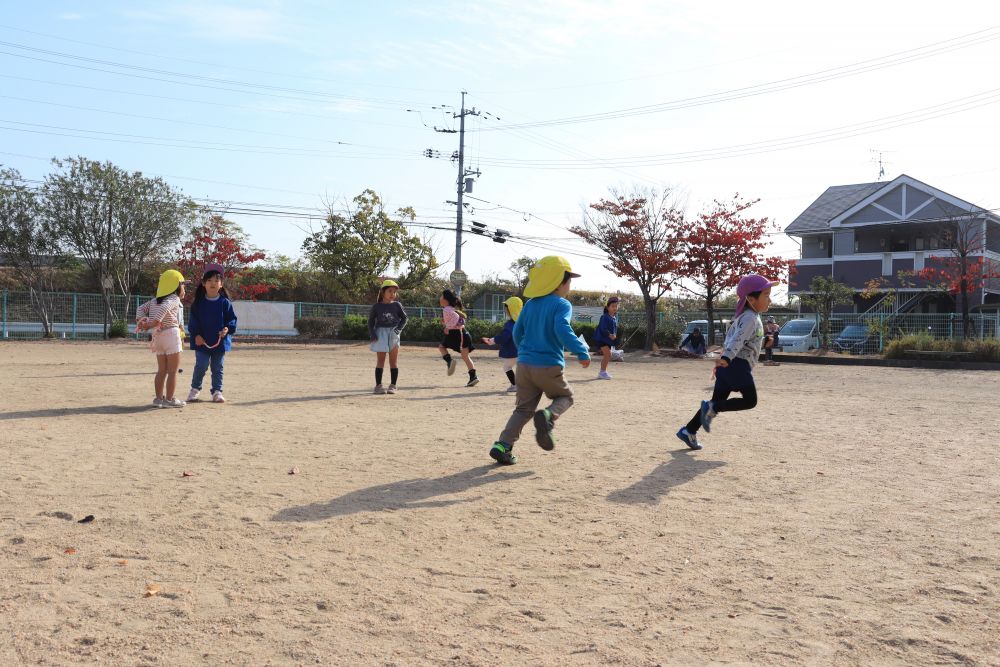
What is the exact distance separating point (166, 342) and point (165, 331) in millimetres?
164

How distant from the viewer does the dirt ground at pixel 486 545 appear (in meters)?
2.92

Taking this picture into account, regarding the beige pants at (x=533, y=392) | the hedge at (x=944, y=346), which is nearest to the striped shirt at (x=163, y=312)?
the beige pants at (x=533, y=392)

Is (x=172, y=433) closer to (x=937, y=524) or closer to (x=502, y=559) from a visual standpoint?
(x=502, y=559)

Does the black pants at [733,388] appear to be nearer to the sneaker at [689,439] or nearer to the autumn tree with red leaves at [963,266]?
the sneaker at [689,439]

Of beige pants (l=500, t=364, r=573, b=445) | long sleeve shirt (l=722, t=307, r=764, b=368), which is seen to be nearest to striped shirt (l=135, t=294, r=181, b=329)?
beige pants (l=500, t=364, r=573, b=445)

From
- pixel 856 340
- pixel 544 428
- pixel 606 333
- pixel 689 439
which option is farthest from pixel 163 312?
pixel 856 340

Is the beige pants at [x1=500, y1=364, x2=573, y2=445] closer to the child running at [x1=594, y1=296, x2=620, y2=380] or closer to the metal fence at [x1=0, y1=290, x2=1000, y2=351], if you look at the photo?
the child running at [x1=594, y1=296, x2=620, y2=380]

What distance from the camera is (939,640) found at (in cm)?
296

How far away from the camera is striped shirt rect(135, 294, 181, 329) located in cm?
940

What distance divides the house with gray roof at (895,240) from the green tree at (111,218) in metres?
27.3

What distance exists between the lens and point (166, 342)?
30.5ft

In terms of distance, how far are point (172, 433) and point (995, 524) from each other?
6.42 m

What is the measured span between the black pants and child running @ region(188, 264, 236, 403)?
574 cm

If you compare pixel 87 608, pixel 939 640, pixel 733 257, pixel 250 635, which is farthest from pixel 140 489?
pixel 733 257
